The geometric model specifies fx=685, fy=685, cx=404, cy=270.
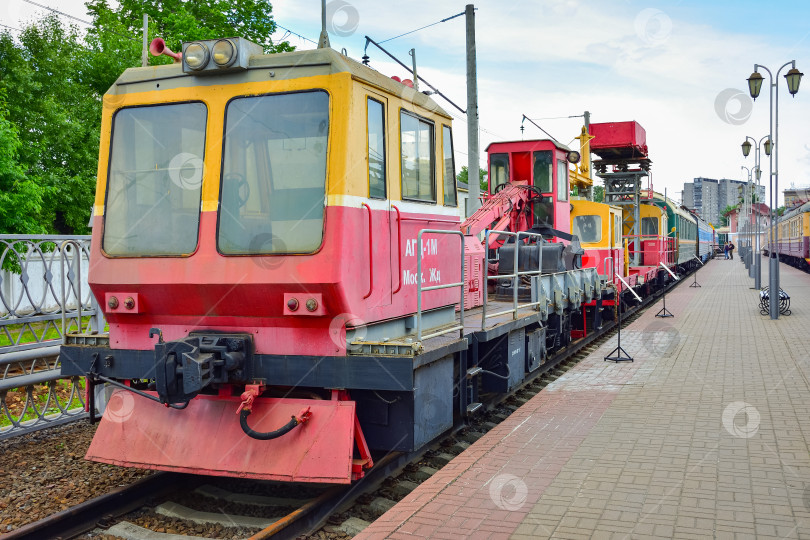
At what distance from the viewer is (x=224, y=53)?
5387 mm

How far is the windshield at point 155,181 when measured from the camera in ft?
18.1

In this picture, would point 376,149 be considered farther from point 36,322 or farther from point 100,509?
point 36,322

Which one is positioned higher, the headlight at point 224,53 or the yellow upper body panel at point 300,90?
the headlight at point 224,53

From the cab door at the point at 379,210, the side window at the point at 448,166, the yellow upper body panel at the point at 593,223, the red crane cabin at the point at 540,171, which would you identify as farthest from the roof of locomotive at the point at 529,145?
the cab door at the point at 379,210

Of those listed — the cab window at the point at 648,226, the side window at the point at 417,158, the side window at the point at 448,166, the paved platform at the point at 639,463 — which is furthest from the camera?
the cab window at the point at 648,226

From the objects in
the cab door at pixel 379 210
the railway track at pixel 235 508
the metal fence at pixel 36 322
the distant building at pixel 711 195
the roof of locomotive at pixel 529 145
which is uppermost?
the distant building at pixel 711 195

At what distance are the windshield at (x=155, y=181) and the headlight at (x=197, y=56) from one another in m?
0.31

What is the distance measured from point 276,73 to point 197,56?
2.20 ft

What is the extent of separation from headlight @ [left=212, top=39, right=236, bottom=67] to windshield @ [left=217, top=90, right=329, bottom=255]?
31 centimetres

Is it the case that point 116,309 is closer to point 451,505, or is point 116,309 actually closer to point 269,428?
point 269,428

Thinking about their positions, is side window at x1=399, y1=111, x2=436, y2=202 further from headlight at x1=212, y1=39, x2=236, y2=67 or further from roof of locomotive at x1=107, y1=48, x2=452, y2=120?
headlight at x1=212, y1=39, x2=236, y2=67

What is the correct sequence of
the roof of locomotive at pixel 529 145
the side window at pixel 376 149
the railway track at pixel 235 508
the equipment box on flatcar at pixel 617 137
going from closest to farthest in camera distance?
the railway track at pixel 235 508, the side window at pixel 376 149, the roof of locomotive at pixel 529 145, the equipment box on flatcar at pixel 617 137

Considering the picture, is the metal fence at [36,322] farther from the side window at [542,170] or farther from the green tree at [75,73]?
the green tree at [75,73]

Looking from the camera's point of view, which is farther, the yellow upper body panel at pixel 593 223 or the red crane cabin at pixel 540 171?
the yellow upper body panel at pixel 593 223
